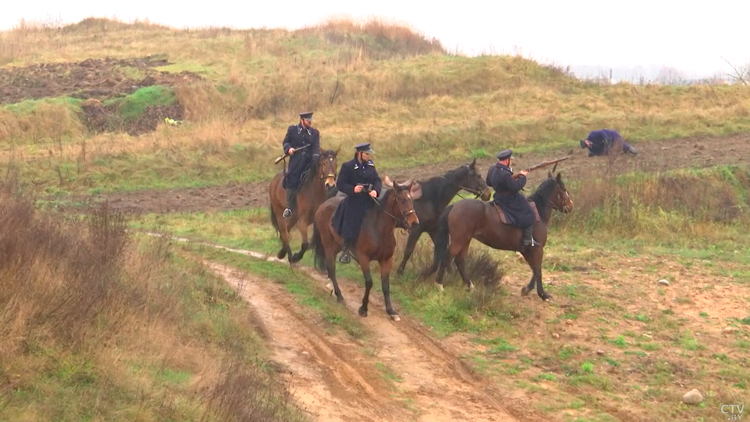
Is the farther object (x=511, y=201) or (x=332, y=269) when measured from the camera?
(x=511, y=201)

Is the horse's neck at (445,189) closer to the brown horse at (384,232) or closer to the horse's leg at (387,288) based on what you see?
the brown horse at (384,232)

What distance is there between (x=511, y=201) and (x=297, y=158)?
437 cm

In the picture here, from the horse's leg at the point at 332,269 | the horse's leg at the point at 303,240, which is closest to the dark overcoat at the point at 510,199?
the horse's leg at the point at 332,269

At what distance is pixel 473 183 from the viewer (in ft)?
45.4

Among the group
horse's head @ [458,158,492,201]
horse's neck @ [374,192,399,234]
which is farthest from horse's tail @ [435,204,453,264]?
horse's neck @ [374,192,399,234]

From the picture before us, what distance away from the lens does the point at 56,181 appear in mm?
23469

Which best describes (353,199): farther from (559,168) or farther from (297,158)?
(559,168)

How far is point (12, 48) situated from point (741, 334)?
1477 inches

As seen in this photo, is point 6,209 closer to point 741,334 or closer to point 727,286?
point 741,334

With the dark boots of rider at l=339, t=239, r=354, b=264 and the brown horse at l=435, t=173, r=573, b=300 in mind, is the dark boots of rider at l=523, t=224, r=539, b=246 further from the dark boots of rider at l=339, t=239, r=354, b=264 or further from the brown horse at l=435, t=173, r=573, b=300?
the dark boots of rider at l=339, t=239, r=354, b=264

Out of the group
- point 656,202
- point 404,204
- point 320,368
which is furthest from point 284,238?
point 656,202

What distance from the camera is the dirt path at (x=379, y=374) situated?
884 centimetres

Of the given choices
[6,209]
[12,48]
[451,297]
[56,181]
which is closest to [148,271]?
[6,209]

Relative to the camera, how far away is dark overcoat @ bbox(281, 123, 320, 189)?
15320 millimetres
